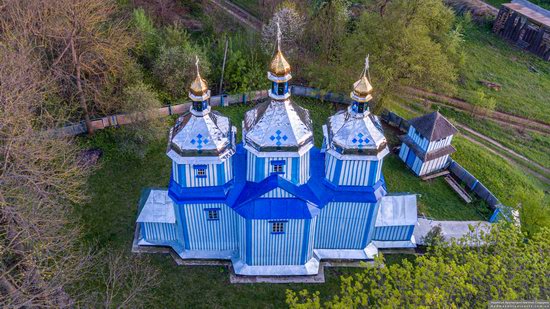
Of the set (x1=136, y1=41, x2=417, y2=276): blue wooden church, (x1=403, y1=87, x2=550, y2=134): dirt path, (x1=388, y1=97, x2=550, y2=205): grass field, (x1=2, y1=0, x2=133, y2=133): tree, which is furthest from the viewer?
(x1=403, y1=87, x2=550, y2=134): dirt path

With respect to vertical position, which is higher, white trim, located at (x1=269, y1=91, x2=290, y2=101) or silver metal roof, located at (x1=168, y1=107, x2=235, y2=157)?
white trim, located at (x1=269, y1=91, x2=290, y2=101)

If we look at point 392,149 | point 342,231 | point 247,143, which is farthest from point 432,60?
point 247,143

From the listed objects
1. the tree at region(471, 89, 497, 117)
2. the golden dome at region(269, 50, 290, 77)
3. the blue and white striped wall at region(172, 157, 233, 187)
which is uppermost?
the golden dome at region(269, 50, 290, 77)

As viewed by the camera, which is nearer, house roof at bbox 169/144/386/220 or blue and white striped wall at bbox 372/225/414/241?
house roof at bbox 169/144/386/220

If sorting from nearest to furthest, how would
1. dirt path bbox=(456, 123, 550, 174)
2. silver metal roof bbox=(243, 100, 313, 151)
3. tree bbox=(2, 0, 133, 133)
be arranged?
silver metal roof bbox=(243, 100, 313, 151)
tree bbox=(2, 0, 133, 133)
dirt path bbox=(456, 123, 550, 174)

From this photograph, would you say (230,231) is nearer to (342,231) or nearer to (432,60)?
(342,231)

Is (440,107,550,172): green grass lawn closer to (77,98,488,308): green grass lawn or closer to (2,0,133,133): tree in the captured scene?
(77,98,488,308): green grass lawn

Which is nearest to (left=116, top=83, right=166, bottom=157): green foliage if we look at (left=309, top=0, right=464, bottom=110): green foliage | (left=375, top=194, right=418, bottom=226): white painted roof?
(left=309, top=0, right=464, bottom=110): green foliage
